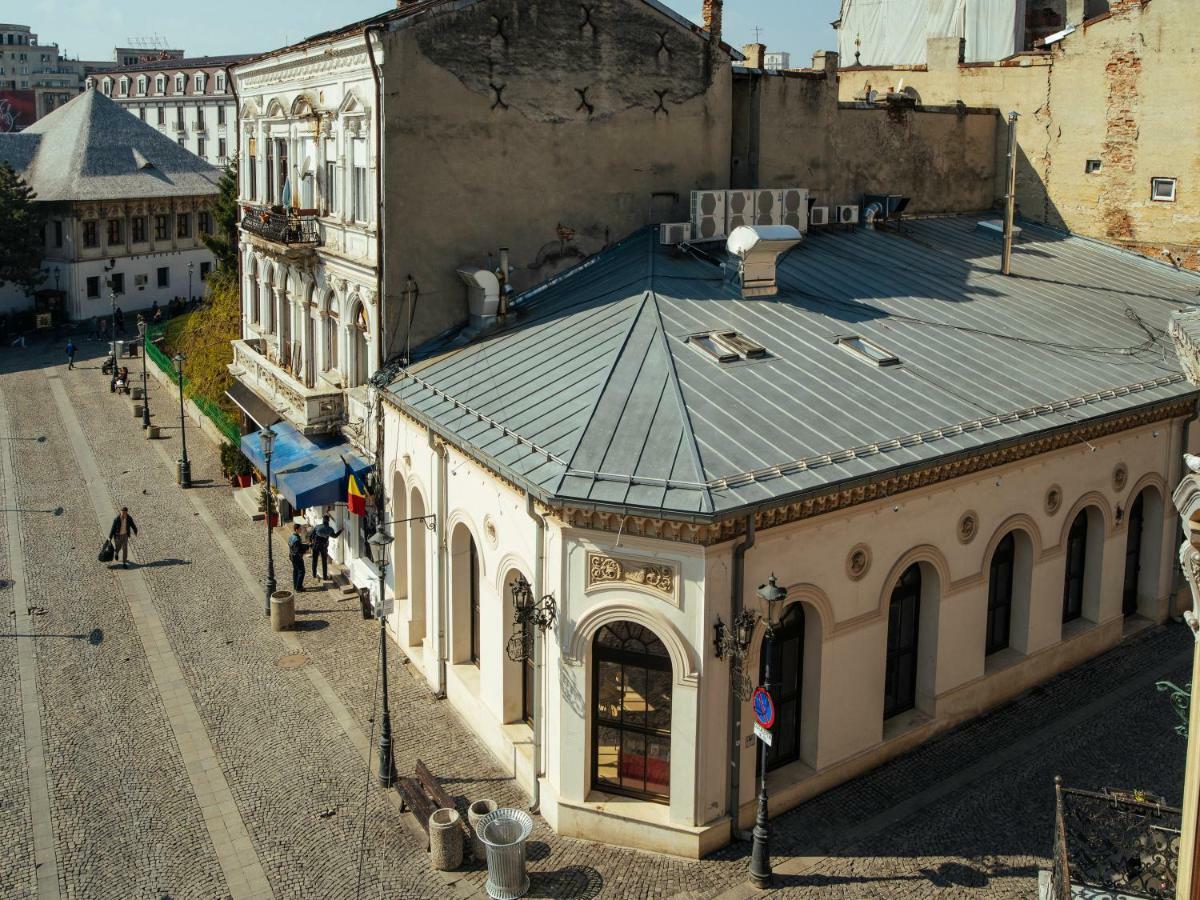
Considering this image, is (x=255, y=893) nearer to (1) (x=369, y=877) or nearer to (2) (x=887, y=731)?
(1) (x=369, y=877)

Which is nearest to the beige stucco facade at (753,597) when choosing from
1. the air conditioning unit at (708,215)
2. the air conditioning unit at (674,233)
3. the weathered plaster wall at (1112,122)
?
the air conditioning unit at (674,233)

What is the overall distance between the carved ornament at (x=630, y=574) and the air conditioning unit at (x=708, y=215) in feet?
35.7

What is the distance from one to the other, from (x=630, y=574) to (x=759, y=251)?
8.36 meters

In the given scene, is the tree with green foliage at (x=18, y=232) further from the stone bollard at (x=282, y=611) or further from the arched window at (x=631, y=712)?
the arched window at (x=631, y=712)

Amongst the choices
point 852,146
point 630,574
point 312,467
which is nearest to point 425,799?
point 630,574

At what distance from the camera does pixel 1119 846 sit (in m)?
11.6

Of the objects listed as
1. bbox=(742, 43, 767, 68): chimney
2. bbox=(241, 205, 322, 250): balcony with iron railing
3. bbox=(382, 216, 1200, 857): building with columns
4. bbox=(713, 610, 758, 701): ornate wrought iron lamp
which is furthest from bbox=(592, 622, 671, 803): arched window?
bbox=(742, 43, 767, 68): chimney

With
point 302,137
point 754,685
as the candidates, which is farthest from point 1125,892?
point 302,137

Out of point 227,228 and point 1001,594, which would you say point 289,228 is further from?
point 227,228

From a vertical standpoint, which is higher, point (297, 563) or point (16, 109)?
point (16, 109)

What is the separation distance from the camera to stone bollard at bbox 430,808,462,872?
52.5 ft

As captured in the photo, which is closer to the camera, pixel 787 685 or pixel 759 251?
pixel 787 685

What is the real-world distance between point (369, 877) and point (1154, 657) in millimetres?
15540

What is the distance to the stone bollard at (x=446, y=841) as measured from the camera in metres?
16.0
